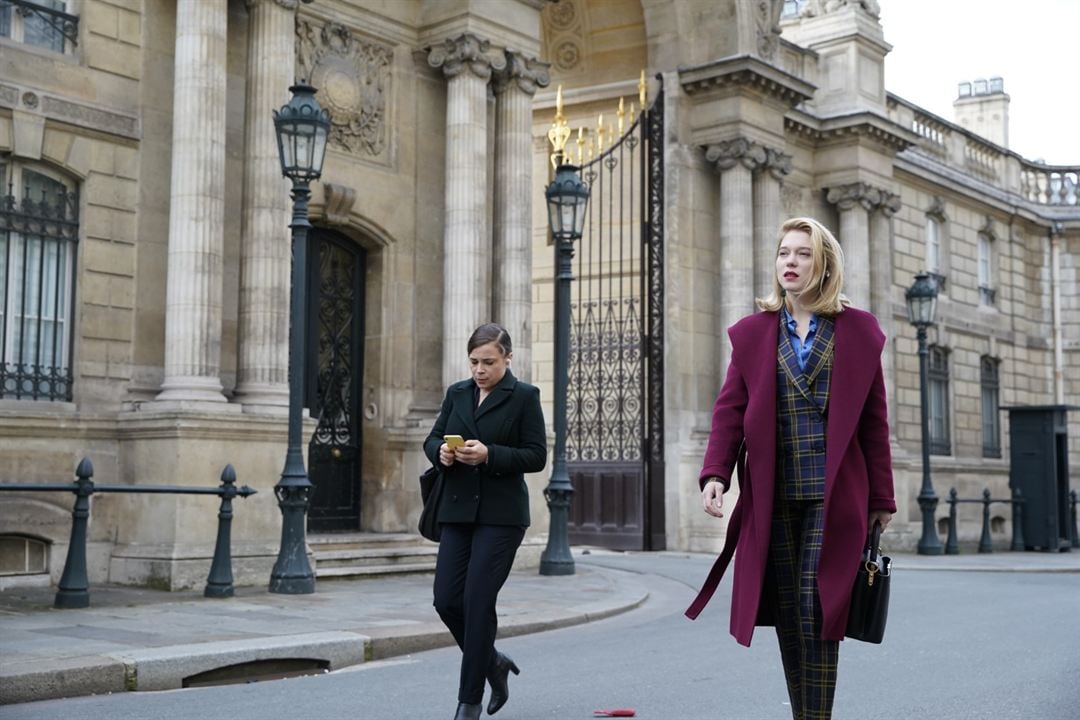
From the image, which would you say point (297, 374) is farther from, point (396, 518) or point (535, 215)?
point (535, 215)

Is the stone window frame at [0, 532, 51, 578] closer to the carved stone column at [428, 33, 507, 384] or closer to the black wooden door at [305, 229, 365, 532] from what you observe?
the black wooden door at [305, 229, 365, 532]

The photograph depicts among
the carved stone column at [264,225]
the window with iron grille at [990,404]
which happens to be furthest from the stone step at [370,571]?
the window with iron grille at [990,404]

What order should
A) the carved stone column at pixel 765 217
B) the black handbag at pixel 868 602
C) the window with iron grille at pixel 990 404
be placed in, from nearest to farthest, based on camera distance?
the black handbag at pixel 868 602, the carved stone column at pixel 765 217, the window with iron grille at pixel 990 404

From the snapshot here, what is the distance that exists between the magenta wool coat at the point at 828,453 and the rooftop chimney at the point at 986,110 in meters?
40.2

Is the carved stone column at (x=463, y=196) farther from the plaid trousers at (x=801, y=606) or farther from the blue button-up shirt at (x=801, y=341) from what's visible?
the plaid trousers at (x=801, y=606)

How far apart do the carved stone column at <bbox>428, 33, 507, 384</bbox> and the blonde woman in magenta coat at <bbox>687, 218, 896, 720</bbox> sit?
1223 centimetres

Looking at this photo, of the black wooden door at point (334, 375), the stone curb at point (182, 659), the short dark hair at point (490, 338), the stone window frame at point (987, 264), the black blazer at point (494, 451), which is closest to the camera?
the black blazer at point (494, 451)

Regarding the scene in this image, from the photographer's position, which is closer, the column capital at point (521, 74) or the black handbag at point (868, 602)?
the black handbag at point (868, 602)

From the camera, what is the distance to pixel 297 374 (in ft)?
40.4

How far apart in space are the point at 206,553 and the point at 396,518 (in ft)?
13.6

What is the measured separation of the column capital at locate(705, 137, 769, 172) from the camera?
75.0ft

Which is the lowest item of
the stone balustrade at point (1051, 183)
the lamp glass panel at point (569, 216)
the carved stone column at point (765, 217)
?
the lamp glass panel at point (569, 216)

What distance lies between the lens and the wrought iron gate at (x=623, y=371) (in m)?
22.8

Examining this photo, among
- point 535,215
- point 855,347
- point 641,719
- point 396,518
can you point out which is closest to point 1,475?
point 396,518
